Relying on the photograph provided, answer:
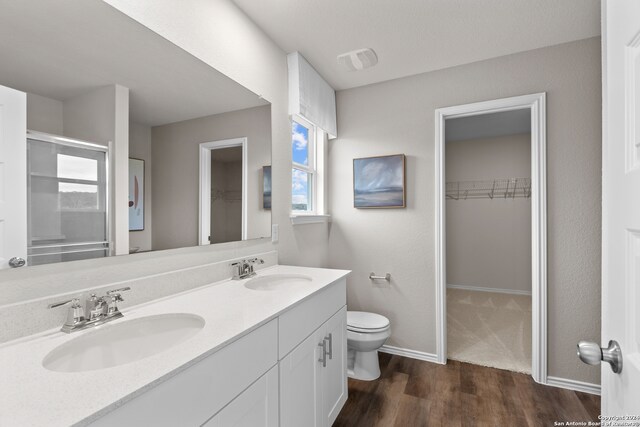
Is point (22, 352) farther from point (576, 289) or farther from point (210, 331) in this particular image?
point (576, 289)

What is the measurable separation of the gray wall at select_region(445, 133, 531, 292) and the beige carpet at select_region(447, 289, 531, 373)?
1.14 ft

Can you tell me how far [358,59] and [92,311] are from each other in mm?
2207

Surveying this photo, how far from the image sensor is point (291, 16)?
1.83 m

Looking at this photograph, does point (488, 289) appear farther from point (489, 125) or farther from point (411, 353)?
point (411, 353)

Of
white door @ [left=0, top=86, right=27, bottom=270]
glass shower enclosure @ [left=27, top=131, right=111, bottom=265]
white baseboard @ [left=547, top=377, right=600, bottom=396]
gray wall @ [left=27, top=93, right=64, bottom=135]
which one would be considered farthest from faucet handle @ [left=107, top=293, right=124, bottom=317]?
white baseboard @ [left=547, top=377, right=600, bottom=396]

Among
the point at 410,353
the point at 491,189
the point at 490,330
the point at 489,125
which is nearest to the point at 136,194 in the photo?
the point at 410,353

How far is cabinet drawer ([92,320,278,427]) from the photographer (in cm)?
66

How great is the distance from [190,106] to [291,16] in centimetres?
90

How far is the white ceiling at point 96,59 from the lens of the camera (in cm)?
90

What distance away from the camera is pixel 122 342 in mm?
1013

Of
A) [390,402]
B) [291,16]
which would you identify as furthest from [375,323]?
[291,16]

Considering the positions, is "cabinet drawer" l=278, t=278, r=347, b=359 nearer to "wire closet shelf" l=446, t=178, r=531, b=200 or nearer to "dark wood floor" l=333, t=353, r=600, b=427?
"dark wood floor" l=333, t=353, r=600, b=427

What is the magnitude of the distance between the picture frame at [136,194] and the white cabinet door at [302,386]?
811 mm

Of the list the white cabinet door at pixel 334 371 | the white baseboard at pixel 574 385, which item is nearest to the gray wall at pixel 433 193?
the white baseboard at pixel 574 385
